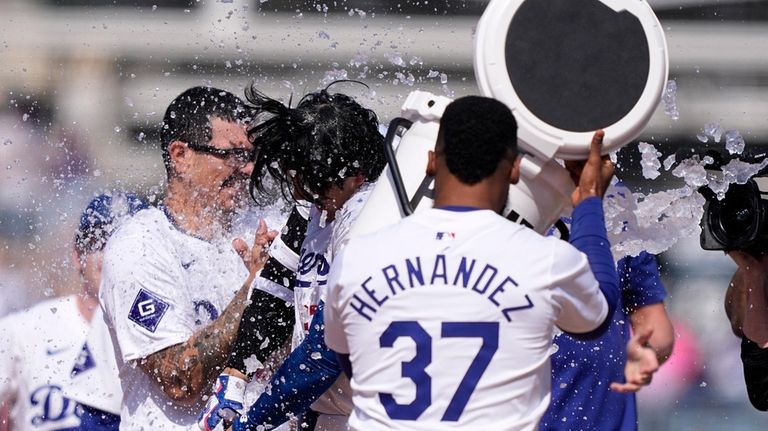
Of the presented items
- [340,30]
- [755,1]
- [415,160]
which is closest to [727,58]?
[755,1]

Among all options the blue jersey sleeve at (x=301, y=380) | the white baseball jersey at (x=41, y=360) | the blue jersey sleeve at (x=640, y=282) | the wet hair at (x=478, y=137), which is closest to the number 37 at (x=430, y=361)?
the wet hair at (x=478, y=137)

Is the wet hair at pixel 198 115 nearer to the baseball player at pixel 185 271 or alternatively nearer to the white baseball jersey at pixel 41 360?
the baseball player at pixel 185 271

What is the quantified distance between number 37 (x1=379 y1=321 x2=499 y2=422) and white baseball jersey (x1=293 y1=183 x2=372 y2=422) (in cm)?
87

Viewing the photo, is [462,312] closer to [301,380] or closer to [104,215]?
[301,380]

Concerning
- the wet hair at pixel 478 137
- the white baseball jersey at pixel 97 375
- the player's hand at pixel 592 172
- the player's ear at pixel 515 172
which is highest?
the wet hair at pixel 478 137

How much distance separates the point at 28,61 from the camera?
7.36 m

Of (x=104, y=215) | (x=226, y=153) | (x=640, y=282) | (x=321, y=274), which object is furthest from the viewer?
(x=104, y=215)

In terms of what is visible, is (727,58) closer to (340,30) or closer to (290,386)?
(340,30)

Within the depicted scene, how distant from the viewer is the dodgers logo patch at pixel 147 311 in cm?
374

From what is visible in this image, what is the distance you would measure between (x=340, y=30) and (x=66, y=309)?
3324 mm

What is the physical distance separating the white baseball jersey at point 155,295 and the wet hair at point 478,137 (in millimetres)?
1496

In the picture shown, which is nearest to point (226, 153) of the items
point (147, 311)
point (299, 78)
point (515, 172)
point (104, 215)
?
point (104, 215)

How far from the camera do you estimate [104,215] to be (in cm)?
432

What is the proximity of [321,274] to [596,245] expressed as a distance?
108cm
